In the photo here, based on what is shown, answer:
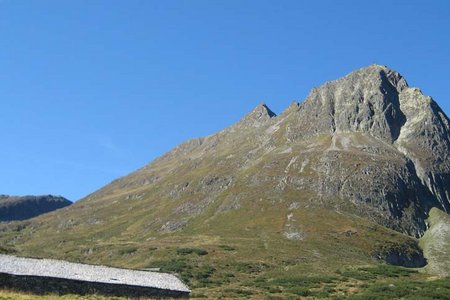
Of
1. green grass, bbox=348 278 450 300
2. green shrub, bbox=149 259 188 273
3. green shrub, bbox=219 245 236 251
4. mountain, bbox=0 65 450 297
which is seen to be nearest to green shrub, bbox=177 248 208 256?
mountain, bbox=0 65 450 297

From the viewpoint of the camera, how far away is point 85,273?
50.2 m

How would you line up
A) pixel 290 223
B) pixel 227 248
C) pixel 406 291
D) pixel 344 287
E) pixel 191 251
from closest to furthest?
1. pixel 406 291
2. pixel 344 287
3. pixel 191 251
4. pixel 227 248
5. pixel 290 223

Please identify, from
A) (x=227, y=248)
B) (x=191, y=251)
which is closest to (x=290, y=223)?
(x=227, y=248)

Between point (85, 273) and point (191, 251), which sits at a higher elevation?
point (191, 251)

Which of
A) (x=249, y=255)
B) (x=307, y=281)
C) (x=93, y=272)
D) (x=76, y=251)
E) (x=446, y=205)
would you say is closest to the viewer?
(x=93, y=272)

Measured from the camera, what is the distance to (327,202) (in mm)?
162000

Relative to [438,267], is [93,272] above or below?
below

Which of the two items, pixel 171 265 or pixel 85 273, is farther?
pixel 171 265

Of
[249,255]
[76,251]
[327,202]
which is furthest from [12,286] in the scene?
[327,202]

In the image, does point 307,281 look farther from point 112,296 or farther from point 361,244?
point 112,296

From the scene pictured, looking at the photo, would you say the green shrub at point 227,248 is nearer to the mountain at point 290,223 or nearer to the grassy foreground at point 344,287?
the mountain at point 290,223

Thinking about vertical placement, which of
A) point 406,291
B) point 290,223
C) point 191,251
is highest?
point 290,223

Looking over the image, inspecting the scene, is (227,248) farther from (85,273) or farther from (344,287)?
(85,273)

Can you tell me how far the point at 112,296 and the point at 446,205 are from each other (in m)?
156
